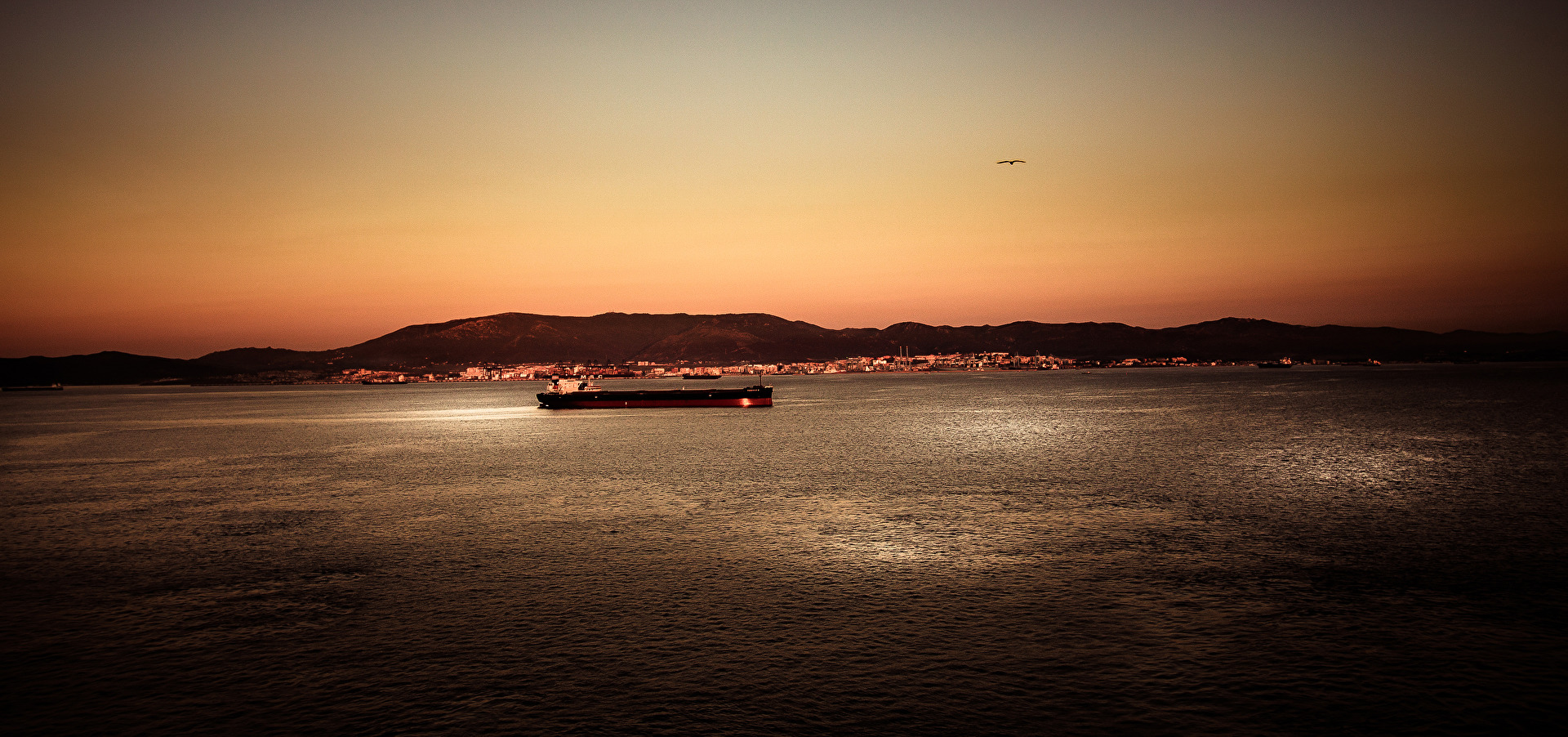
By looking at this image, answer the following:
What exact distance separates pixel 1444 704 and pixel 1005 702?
6704 millimetres

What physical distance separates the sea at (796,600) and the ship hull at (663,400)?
260ft

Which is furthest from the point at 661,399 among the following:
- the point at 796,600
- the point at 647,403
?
the point at 796,600

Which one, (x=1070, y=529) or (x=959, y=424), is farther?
(x=959, y=424)

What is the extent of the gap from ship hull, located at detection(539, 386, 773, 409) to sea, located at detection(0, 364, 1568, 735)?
79.4 metres

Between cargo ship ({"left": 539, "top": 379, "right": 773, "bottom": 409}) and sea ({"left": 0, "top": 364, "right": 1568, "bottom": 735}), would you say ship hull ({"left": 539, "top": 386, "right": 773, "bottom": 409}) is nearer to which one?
cargo ship ({"left": 539, "top": 379, "right": 773, "bottom": 409})

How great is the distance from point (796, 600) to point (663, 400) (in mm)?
110401

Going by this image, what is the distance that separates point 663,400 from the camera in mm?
129375

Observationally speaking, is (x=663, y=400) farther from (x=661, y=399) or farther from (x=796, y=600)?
(x=796, y=600)

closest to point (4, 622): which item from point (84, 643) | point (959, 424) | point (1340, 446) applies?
point (84, 643)

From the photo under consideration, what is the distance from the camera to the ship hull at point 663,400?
12900 cm

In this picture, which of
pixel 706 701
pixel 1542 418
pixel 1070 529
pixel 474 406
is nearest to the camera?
pixel 706 701

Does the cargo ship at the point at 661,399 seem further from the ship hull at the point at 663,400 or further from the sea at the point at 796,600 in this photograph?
the sea at the point at 796,600

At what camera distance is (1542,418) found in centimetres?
8250

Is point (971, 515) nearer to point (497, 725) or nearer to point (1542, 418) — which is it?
point (497, 725)
